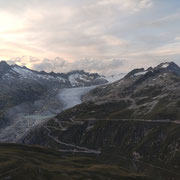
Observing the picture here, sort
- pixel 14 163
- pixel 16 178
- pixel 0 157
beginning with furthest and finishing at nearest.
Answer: pixel 0 157, pixel 14 163, pixel 16 178

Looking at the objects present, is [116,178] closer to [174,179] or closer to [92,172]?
[92,172]

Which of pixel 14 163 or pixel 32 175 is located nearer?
pixel 32 175

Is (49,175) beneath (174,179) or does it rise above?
above

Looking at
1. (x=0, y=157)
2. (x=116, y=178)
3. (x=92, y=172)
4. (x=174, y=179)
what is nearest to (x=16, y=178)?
(x=0, y=157)

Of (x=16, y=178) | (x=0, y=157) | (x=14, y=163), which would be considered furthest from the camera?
(x=0, y=157)

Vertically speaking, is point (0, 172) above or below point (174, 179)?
above

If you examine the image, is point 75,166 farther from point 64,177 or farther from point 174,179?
point 174,179

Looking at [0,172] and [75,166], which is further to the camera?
[75,166]

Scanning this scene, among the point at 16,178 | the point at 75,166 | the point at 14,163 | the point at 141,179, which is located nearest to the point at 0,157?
the point at 14,163
